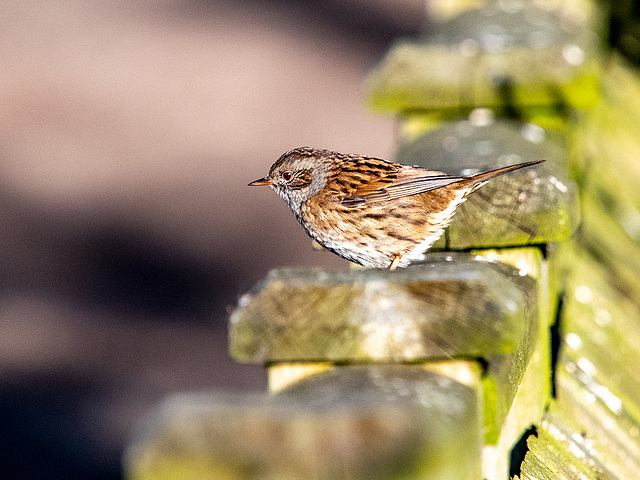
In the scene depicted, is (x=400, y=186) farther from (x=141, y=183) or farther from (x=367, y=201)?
(x=141, y=183)

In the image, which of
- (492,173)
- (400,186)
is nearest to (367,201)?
(400,186)

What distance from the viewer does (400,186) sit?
2.61 meters

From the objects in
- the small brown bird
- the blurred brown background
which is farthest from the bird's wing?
the blurred brown background

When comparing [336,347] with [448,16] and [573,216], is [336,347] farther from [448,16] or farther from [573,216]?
[448,16]

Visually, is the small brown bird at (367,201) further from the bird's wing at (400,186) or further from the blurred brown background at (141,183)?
the blurred brown background at (141,183)

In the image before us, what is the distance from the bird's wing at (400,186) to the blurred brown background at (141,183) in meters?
3.40

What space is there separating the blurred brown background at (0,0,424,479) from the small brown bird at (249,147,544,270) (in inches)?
128

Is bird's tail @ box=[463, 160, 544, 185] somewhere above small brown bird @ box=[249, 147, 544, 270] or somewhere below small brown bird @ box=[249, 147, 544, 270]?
above

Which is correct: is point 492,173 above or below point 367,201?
above

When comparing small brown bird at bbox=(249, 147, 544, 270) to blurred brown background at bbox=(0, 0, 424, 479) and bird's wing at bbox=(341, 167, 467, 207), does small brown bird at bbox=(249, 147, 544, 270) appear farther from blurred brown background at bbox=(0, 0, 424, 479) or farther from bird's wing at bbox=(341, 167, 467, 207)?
blurred brown background at bbox=(0, 0, 424, 479)

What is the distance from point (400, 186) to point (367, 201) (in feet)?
0.42

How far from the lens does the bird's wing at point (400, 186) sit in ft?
7.89

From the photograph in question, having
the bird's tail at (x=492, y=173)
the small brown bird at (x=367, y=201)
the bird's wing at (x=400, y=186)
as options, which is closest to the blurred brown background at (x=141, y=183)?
the small brown bird at (x=367, y=201)

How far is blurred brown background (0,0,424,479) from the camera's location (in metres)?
6.29
